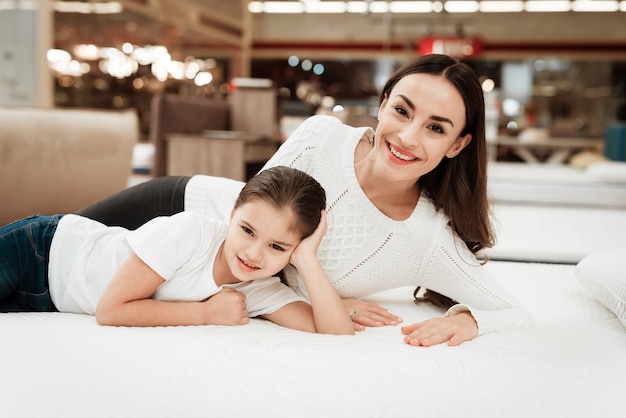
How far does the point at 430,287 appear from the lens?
5.84 ft

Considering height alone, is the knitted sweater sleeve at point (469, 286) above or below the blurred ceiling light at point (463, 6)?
below

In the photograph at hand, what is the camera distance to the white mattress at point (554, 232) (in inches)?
101

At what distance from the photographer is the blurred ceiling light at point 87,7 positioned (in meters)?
6.05

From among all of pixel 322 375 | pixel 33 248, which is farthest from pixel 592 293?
pixel 33 248

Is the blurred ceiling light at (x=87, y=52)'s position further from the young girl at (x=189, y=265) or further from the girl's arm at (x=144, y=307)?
the girl's arm at (x=144, y=307)

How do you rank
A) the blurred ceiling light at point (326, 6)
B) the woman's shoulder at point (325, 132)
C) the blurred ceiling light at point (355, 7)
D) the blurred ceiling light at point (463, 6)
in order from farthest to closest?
the blurred ceiling light at point (326, 6), the blurred ceiling light at point (355, 7), the blurred ceiling light at point (463, 6), the woman's shoulder at point (325, 132)

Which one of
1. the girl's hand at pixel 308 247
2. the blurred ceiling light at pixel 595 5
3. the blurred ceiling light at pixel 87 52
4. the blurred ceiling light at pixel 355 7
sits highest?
the blurred ceiling light at pixel 355 7

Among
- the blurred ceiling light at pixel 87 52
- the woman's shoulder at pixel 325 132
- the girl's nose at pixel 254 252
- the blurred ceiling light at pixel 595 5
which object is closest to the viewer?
the girl's nose at pixel 254 252

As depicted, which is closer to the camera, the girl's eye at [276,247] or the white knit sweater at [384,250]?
the girl's eye at [276,247]

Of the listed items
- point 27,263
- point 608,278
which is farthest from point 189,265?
point 608,278

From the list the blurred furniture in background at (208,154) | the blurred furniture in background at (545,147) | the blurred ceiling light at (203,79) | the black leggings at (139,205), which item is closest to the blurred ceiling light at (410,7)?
the blurred furniture in background at (545,147)

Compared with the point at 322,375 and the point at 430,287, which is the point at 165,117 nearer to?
the point at 430,287

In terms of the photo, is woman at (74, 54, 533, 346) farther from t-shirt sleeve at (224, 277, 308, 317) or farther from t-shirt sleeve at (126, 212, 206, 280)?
t-shirt sleeve at (126, 212, 206, 280)

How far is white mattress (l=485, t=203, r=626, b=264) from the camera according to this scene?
2563 millimetres
